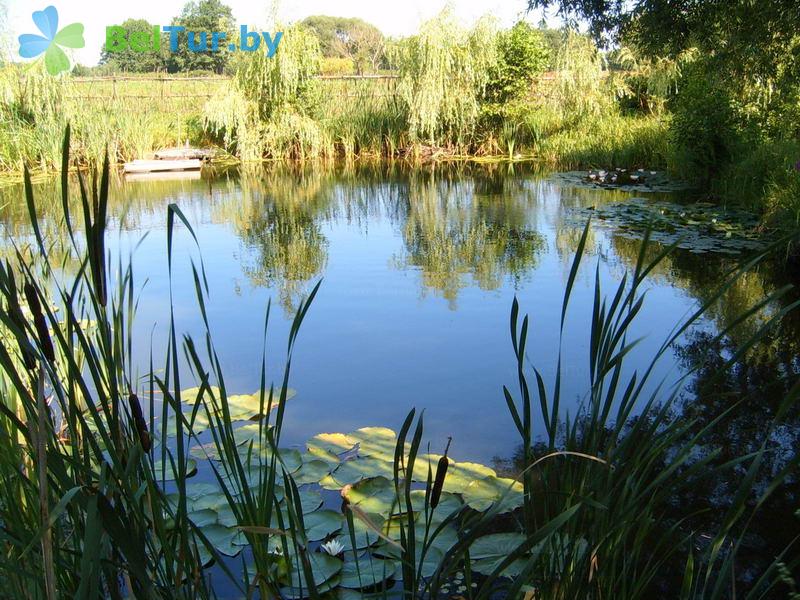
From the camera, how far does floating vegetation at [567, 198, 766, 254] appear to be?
5.62m

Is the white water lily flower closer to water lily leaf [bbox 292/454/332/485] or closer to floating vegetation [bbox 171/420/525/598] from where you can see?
floating vegetation [bbox 171/420/525/598]

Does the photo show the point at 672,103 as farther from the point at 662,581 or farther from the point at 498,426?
the point at 662,581

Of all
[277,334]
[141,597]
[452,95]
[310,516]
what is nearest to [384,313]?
[277,334]

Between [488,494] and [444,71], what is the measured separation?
11.3m

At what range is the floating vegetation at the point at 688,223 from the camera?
18.5ft

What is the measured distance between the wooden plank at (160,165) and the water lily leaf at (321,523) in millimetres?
10176

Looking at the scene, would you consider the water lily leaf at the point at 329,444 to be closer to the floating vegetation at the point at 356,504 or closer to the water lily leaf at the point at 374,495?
the floating vegetation at the point at 356,504

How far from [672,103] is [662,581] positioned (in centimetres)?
1010

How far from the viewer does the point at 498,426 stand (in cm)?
288

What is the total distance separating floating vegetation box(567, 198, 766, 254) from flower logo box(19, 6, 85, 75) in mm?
8277

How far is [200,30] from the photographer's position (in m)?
34.9

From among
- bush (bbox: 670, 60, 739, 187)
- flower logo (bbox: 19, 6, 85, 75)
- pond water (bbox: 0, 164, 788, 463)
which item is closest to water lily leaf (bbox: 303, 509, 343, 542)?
pond water (bbox: 0, 164, 788, 463)

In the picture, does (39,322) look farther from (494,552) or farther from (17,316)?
(494,552)

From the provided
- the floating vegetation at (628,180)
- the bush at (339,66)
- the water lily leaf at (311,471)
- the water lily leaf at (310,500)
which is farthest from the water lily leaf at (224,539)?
the bush at (339,66)
